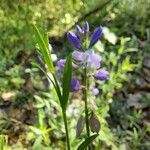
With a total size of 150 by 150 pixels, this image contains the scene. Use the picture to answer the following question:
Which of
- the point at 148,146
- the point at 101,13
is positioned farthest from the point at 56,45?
the point at 148,146

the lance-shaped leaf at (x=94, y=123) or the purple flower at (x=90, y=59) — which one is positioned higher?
the purple flower at (x=90, y=59)

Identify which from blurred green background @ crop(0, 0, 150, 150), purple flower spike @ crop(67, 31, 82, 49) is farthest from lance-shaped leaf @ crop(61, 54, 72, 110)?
blurred green background @ crop(0, 0, 150, 150)

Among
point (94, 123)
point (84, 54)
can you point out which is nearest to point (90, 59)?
point (84, 54)

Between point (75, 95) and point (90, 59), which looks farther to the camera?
point (75, 95)

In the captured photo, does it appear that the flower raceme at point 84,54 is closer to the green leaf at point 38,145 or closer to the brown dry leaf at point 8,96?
the green leaf at point 38,145

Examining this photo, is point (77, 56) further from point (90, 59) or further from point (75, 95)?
point (75, 95)

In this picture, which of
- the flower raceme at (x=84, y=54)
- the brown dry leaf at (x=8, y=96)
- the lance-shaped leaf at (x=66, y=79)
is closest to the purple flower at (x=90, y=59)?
the flower raceme at (x=84, y=54)

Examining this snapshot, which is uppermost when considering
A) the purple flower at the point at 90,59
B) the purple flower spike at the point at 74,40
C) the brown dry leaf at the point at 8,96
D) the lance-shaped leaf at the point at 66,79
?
the brown dry leaf at the point at 8,96

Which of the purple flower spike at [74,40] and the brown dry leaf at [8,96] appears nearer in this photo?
the purple flower spike at [74,40]

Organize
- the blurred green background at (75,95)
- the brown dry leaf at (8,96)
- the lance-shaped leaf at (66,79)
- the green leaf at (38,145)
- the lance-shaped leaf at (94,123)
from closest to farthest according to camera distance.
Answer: the lance-shaped leaf at (66,79) → the lance-shaped leaf at (94,123) → the green leaf at (38,145) → the blurred green background at (75,95) → the brown dry leaf at (8,96)
